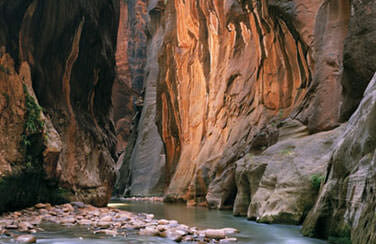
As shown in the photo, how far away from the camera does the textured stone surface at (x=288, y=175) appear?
330 inches

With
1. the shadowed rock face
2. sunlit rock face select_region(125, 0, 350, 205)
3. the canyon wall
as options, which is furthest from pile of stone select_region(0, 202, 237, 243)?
sunlit rock face select_region(125, 0, 350, 205)

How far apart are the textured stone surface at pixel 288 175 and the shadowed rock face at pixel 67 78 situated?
5.63m

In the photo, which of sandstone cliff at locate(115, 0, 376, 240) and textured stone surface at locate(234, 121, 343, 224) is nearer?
textured stone surface at locate(234, 121, 343, 224)

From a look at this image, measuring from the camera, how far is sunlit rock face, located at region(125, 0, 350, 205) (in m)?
11.6

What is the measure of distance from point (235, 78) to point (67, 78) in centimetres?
1010

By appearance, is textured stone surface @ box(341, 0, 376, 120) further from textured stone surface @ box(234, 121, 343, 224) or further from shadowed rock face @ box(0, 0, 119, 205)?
shadowed rock face @ box(0, 0, 119, 205)

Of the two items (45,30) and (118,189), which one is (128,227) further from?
(118,189)

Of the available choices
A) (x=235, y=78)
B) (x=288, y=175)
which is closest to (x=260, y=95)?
(x=235, y=78)

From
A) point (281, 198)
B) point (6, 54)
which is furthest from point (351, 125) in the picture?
point (6, 54)

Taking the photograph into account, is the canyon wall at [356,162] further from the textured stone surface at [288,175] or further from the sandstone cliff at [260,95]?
the textured stone surface at [288,175]

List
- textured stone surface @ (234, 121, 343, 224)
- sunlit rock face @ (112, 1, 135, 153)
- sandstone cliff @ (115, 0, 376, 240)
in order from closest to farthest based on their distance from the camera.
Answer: textured stone surface @ (234, 121, 343, 224)
sandstone cliff @ (115, 0, 376, 240)
sunlit rock face @ (112, 1, 135, 153)

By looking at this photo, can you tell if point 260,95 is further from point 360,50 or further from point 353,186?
point 353,186

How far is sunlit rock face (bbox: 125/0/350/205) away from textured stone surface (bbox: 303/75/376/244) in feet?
16.2

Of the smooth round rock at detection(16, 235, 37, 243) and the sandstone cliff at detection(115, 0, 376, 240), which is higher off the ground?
the sandstone cliff at detection(115, 0, 376, 240)
